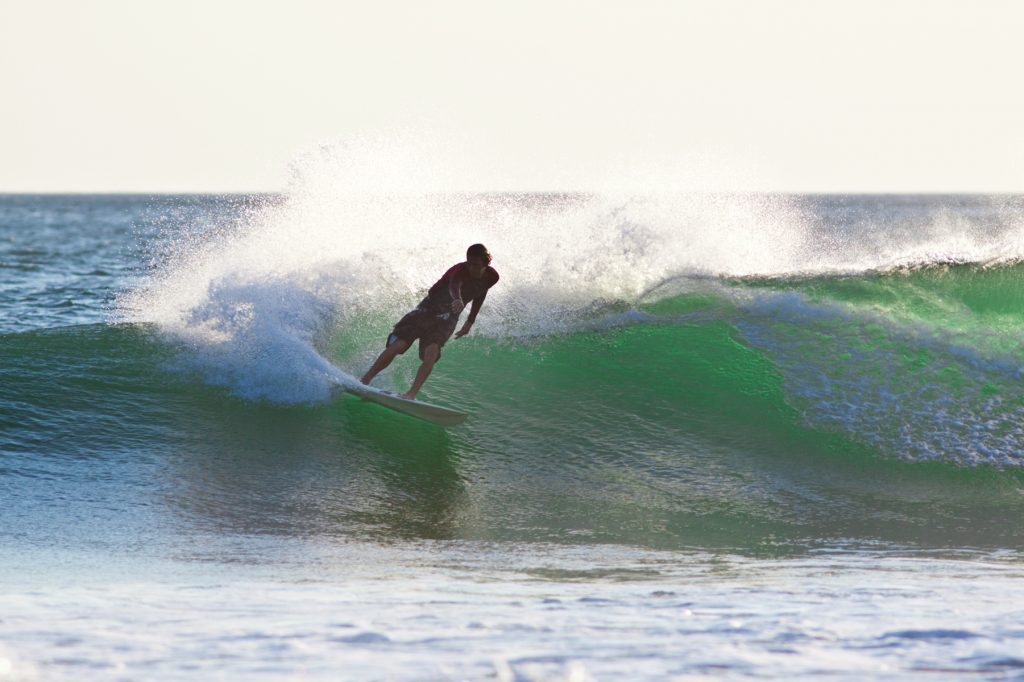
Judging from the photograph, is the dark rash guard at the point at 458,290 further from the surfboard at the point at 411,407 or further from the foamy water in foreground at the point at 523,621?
the foamy water in foreground at the point at 523,621

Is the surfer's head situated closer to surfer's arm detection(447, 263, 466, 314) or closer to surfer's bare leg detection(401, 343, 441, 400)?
surfer's arm detection(447, 263, 466, 314)

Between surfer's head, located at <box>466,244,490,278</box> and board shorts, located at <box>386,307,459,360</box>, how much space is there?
1.36 ft

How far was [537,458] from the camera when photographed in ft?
28.1

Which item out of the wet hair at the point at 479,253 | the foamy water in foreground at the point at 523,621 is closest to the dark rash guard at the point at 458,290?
the wet hair at the point at 479,253

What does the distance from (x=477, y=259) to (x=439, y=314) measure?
57 centimetres

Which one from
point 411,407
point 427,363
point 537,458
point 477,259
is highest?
point 477,259

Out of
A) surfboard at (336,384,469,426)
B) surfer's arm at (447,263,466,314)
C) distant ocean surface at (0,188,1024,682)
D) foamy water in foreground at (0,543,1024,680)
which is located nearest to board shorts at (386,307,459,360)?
surfer's arm at (447,263,466,314)

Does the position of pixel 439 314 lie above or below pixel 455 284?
below

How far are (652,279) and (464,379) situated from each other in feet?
9.14

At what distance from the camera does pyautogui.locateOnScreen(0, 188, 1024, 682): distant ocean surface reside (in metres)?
4.44

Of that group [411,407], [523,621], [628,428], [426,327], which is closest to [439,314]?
[426,327]

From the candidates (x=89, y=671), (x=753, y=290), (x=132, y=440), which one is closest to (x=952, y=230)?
(x=753, y=290)

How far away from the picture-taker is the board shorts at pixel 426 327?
908 cm

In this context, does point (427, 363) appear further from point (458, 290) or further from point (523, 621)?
point (523, 621)
